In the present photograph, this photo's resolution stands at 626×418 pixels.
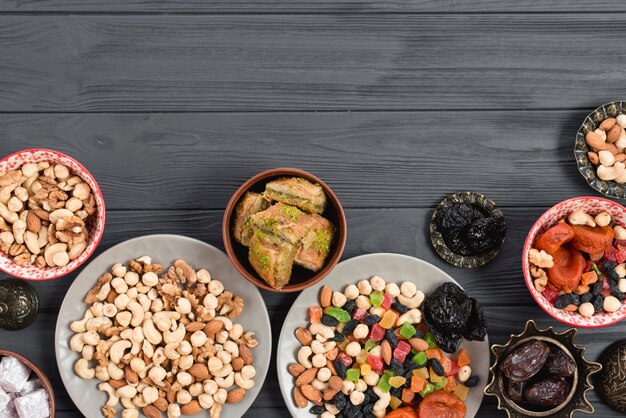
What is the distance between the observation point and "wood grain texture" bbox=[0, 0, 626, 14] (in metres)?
1.39

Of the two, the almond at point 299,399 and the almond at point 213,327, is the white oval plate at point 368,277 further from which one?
the almond at point 213,327

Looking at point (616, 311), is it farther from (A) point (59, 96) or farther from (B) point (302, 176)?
(A) point (59, 96)

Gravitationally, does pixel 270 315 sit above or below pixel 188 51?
below

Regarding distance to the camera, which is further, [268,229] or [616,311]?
[616,311]

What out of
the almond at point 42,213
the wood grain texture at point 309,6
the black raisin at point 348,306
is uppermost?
the wood grain texture at point 309,6

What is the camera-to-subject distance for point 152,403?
1.35 m

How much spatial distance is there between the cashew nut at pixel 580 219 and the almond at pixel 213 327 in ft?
2.42

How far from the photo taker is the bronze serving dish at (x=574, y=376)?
132 centimetres

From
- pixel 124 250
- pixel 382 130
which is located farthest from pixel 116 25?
pixel 382 130

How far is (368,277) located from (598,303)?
47 centimetres

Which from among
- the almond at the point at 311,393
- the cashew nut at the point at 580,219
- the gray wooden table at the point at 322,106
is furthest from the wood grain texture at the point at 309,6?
the almond at the point at 311,393

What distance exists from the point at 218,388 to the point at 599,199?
0.85 metres

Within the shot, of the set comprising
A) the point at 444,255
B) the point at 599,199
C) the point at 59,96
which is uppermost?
the point at 59,96

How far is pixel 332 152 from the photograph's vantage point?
4.63ft
